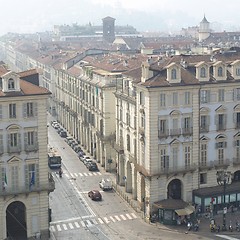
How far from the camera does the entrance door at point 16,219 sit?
7244cm

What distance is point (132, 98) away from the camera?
84812mm

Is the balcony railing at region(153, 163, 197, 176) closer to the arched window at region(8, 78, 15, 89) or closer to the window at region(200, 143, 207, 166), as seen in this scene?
the window at region(200, 143, 207, 166)

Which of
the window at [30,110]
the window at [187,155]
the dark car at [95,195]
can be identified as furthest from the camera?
the dark car at [95,195]

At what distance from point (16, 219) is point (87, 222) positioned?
33.1 ft

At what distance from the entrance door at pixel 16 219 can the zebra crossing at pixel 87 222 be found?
4.47 meters

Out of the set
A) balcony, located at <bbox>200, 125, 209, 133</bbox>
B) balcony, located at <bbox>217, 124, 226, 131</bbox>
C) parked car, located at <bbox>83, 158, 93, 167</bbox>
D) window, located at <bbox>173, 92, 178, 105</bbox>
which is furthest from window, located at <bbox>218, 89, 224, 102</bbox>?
parked car, located at <bbox>83, 158, 93, 167</bbox>

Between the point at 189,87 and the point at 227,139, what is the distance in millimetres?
10405

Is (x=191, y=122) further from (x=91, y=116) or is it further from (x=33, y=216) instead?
(x=91, y=116)

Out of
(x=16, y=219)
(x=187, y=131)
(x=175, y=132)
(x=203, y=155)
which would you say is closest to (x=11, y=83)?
(x=16, y=219)

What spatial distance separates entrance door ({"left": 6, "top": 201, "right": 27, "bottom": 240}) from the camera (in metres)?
72.4

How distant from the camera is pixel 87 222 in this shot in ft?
257

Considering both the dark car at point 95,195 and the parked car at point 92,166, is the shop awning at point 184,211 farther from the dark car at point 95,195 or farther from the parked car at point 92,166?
the parked car at point 92,166

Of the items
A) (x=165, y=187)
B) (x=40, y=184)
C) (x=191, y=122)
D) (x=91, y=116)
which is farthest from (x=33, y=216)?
(x=91, y=116)

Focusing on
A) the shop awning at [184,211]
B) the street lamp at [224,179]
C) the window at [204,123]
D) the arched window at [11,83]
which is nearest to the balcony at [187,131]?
the window at [204,123]
